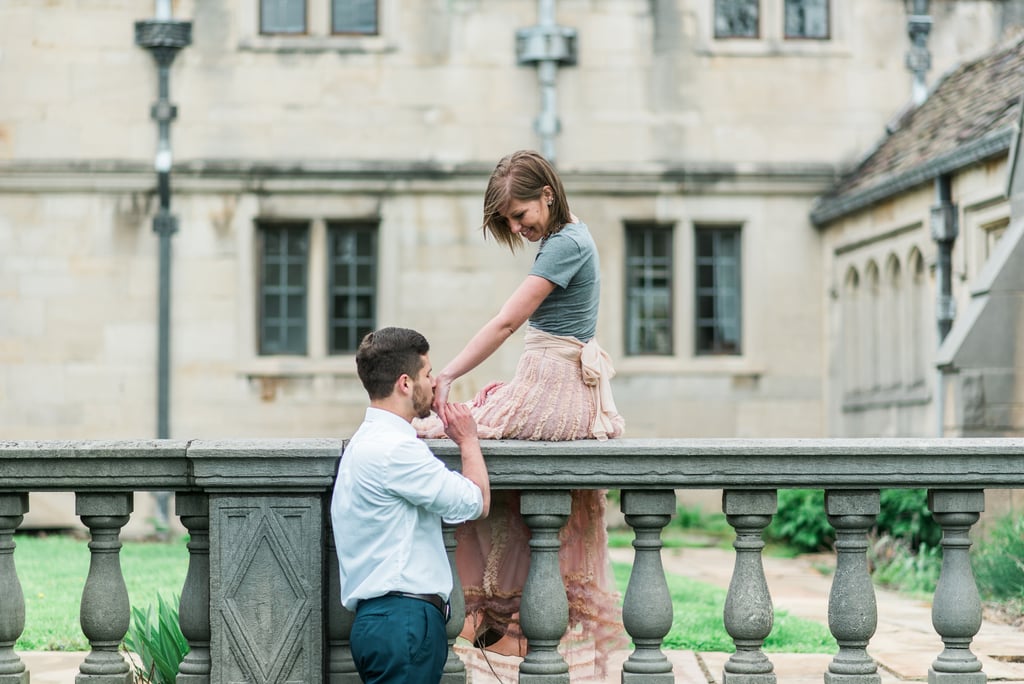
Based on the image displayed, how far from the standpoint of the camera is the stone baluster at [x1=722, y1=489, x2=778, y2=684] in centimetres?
Answer: 451

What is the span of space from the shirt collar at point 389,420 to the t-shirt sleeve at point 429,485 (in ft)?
0.33

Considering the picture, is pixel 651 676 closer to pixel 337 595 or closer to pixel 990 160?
pixel 337 595

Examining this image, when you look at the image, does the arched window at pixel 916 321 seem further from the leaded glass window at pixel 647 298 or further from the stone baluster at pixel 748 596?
the stone baluster at pixel 748 596

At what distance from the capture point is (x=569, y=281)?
189 inches

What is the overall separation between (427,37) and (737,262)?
406cm

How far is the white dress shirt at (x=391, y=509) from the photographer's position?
4.20m

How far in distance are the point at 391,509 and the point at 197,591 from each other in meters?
0.74

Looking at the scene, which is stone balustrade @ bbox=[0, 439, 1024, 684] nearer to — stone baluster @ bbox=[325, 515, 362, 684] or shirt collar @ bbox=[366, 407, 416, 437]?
stone baluster @ bbox=[325, 515, 362, 684]

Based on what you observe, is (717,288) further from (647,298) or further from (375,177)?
(375,177)

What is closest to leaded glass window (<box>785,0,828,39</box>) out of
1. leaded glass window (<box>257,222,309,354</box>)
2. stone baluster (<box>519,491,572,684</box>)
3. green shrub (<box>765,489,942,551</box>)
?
green shrub (<box>765,489,942,551</box>)

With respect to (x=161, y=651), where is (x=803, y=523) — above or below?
below

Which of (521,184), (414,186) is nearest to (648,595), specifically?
(521,184)

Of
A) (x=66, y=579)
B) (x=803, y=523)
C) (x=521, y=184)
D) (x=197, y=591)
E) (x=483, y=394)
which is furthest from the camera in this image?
(x=803, y=523)

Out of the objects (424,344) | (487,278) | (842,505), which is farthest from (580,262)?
(487,278)
